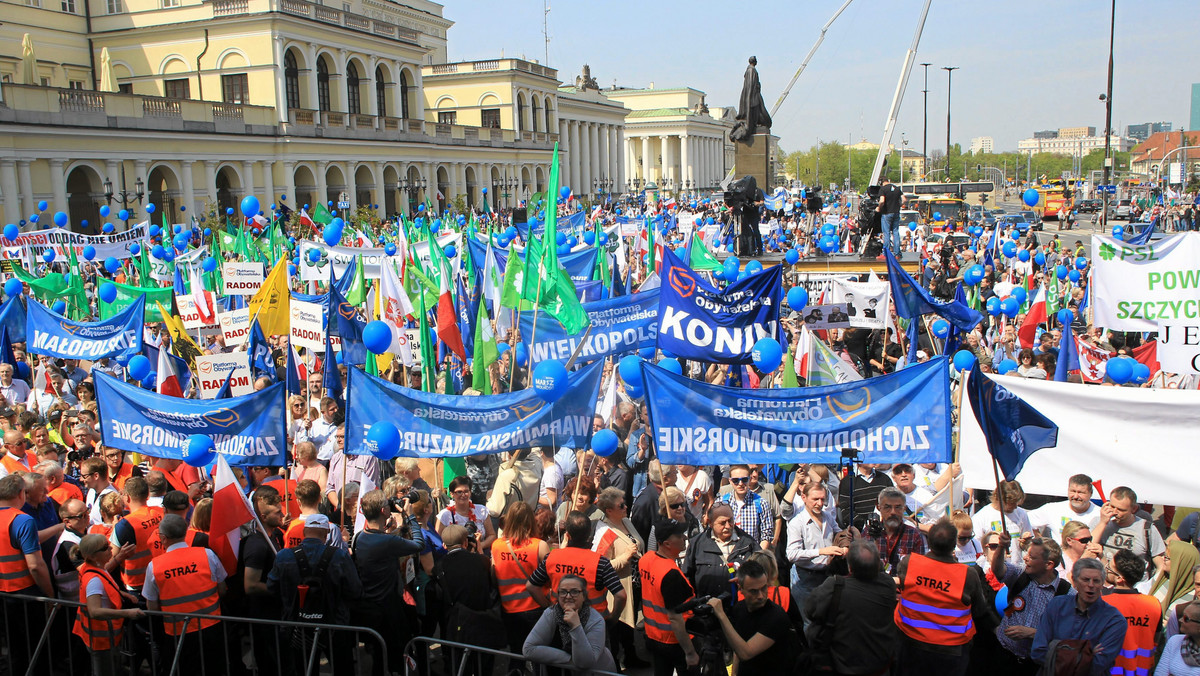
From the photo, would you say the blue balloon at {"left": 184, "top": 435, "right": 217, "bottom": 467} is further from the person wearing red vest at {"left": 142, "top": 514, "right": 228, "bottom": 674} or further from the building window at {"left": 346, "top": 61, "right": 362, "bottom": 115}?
the building window at {"left": 346, "top": 61, "right": 362, "bottom": 115}

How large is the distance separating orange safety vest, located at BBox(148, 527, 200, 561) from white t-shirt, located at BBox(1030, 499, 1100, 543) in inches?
213

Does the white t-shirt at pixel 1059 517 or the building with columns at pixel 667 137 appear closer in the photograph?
the white t-shirt at pixel 1059 517

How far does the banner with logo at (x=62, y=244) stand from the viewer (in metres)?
18.2

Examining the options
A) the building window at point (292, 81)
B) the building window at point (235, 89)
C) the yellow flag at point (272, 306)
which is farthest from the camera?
the building window at point (292, 81)

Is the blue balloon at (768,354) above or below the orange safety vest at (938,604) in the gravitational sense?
above

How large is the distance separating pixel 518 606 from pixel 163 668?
2.26 meters

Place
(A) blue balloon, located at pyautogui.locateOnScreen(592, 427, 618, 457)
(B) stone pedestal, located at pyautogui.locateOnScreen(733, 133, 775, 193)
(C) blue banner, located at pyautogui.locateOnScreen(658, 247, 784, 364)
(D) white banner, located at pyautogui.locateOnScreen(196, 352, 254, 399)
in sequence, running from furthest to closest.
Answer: (B) stone pedestal, located at pyautogui.locateOnScreen(733, 133, 775, 193) < (D) white banner, located at pyautogui.locateOnScreen(196, 352, 254, 399) < (C) blue banner, located at pyautogui.locateOnScreen(658, 247, 784, 364) < (A) blue balloon, located at pyautogui.locateOnScreen(592, 427, 618, 457)

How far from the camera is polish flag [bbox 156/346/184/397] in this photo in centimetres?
988

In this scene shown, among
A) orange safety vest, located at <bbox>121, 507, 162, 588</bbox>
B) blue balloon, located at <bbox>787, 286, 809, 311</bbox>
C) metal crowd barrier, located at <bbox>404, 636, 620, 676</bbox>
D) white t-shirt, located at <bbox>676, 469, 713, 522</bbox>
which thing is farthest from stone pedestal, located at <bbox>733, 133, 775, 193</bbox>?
orange safety vest, located at <bbox>121, 507, 162, 588</bbox>

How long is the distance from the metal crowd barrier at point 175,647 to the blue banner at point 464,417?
1.47 meters

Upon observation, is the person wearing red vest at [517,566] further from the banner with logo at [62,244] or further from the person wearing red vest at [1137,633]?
the banner with logo at [62,244]

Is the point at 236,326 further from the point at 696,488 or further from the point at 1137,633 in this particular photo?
the point at 1137,633

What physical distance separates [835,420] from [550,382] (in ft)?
7.25

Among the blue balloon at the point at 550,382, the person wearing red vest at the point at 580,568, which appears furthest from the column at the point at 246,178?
the person wearing red vest at the point at 580,568
